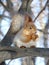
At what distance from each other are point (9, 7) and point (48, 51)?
3.61 ft

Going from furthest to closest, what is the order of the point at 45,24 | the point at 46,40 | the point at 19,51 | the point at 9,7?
1. the point at 46,40
2. the point at 45,24
3. the point at 9,7
4. the point at 19,51

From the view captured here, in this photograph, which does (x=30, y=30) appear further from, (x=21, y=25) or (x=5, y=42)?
(x=5, y=42)

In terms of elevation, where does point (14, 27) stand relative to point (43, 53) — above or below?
above

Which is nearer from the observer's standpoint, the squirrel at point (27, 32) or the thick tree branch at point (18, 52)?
the thick tree branch at point (18, 52)

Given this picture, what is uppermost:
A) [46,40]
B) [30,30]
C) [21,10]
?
[21,10]

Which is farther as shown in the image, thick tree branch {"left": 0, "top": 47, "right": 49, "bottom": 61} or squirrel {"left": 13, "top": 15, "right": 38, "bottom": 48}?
squirrel {"left": 13, "top": 15, "right": 38, "bottom": 48}

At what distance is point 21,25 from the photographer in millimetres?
1344

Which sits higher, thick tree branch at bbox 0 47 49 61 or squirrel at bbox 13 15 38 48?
squirrel at bbox 13 15 38 48

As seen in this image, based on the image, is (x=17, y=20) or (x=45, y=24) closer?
(x=17, y=20)

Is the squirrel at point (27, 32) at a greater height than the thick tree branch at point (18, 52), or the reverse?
the squirrel at point (27, 32)

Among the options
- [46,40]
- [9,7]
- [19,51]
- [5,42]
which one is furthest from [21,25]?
[46,40]

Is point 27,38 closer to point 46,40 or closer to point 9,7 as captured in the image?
point 9,7

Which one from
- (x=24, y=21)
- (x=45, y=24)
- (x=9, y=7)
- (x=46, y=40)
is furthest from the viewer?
(x=46, y=40)

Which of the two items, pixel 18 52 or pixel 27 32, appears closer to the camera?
pixel 18 52
